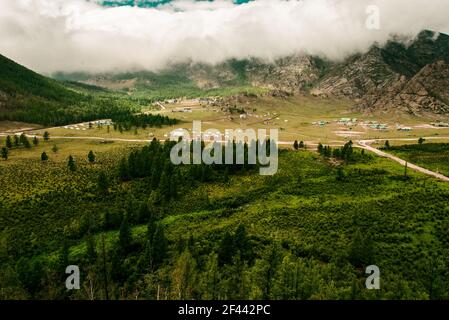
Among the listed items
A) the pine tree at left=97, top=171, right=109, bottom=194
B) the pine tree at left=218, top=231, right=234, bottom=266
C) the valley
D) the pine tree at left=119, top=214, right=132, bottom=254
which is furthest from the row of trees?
the pine tree at left=119, top=214, right=132, bottom=254

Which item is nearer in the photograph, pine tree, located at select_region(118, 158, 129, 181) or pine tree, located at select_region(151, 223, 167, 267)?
pine tree, located at select_region(151, 223, 167, 267)

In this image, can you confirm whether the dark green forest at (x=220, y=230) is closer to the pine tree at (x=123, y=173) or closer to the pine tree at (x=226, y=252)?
the pine tree at (x=226, y=252)

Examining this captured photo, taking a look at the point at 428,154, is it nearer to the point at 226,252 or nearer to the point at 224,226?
the point at 224,226

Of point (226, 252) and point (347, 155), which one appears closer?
point (226, 252)

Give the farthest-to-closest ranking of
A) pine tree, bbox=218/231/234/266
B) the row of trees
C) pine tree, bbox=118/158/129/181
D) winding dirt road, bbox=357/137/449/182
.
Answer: the row of trees → winding dirt road, bbox=357/137/449/182 → pine tree, bbox=118/158/129/181 → pine tree, bbox=218/231/234/266

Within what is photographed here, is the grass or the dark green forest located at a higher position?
the grass

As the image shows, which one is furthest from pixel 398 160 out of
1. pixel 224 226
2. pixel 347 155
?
pixel 224 226

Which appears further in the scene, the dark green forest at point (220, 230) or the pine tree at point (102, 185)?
the pine tree at point (102, 185)

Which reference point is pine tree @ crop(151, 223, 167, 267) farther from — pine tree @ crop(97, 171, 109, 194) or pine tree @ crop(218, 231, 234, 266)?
pine tree @ crop(97, 171, 109, 194)

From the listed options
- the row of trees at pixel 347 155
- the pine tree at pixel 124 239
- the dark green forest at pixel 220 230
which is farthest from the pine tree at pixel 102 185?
the row of trees at pixel 347 155

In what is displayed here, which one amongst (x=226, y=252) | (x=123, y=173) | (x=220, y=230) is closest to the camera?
(x=226, y=252)

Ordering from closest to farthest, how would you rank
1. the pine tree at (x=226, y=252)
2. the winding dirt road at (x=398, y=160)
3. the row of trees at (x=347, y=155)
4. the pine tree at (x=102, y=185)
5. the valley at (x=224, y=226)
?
1. the valley at (x=224, y=226)
2. the pine tree at (x=226, y=252)
3. the pine tree at (x=102, y=185)
4. the winding dirt road at (x=398, y=160)
5. the row of trees at (x=347, y=155)
